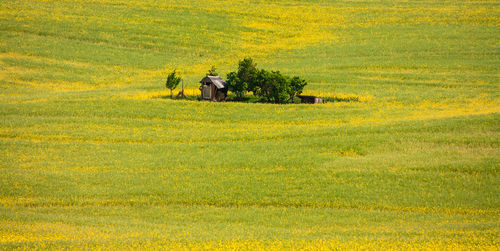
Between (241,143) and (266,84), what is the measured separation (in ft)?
37.0

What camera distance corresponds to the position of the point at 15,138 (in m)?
33.5

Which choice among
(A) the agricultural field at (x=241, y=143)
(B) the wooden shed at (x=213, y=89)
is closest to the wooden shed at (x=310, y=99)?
(A) the agricultural field at (x=241, y=143)

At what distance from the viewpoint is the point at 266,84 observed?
43281 mm

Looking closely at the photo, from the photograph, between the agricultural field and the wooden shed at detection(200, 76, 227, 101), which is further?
the wooden shed at detection(200, 76, 227, 101)

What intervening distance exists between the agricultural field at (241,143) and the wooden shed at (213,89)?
1.78m

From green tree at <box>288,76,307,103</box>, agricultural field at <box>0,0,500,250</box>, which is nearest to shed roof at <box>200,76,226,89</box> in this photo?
agricultural field at <box>0,0,500,250</box>

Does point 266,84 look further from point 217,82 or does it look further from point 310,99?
point 217,82

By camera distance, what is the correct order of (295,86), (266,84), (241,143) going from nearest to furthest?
1. (241,143)
2. (266,84)
3. (295,86)

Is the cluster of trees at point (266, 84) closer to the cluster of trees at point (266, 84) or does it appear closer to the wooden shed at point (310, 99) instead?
A: the cluster of trees at point (266, 84)

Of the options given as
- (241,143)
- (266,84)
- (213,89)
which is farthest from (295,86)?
(241,143)

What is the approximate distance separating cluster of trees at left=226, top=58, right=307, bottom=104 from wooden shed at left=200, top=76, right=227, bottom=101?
0.58 m

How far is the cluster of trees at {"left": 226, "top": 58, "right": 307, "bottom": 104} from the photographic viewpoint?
141 ft

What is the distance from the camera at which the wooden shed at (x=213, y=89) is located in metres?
43.3

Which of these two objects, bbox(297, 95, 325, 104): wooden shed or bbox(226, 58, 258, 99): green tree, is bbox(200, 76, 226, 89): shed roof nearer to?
bbox(226, 58, 258, 99): green tree
